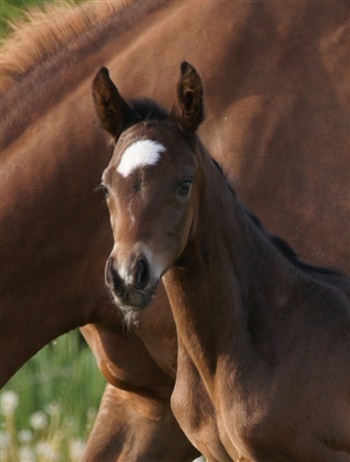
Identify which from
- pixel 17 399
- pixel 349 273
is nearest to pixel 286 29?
pixel 349 273

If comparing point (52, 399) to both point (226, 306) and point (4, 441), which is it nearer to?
point (4, 441)

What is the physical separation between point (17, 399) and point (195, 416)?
3.33 metres

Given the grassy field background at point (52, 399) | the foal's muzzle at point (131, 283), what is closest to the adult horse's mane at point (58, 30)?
the foal's muzzle at point (131, 283)

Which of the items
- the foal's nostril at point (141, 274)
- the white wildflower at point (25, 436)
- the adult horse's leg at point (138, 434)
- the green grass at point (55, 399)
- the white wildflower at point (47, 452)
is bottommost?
the green grass at point (55, 399)

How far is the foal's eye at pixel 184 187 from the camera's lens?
207 inches

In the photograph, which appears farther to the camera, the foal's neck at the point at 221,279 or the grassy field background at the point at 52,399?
the grassy field background at the point at 52,399

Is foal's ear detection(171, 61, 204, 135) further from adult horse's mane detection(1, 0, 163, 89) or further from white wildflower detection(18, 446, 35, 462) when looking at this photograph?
white wildflower detection(18, 446, 35, 462)

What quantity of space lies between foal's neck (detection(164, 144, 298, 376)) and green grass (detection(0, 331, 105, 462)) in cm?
281

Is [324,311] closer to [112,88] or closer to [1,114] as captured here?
[112,88]

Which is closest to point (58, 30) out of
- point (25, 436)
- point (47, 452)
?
point (47, 452)

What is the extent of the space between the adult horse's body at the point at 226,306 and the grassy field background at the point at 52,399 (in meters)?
2.69

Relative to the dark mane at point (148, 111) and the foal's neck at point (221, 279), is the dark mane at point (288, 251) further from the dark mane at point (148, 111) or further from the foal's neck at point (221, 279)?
the dark mane at point (148, 111)

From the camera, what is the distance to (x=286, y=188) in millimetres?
6328

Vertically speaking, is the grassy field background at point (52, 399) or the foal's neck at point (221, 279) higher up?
the foal's neck at point (221, 279)
